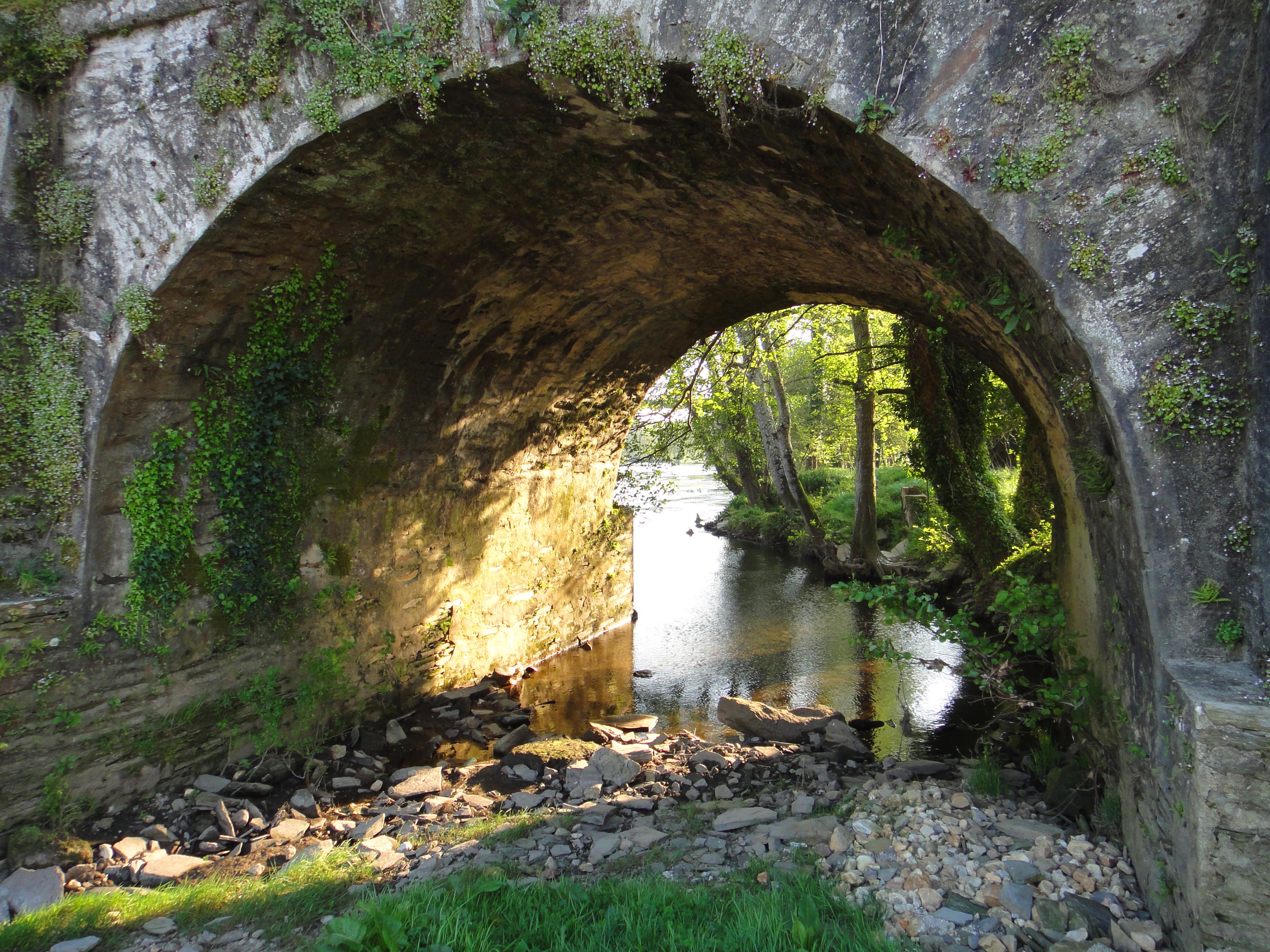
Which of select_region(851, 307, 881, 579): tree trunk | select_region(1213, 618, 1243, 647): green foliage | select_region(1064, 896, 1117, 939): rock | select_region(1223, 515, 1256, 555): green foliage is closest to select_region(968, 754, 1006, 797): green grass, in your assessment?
select_region(1064, 896, 1117, 939): rock

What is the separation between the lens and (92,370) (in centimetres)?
395

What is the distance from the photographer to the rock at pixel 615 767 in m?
4.84

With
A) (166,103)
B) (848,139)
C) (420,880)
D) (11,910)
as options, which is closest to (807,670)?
(420,880)

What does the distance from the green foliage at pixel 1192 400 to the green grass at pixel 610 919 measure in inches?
77.8

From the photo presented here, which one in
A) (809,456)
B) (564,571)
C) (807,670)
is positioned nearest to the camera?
(807,670)

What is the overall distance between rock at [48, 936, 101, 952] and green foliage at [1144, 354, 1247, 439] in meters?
4.30

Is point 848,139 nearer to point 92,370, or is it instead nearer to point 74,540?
point 92,370

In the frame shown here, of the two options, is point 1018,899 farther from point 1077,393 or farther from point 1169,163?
point 1169,163

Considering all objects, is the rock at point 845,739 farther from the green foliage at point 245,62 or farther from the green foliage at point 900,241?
the green foliage at point 245,62

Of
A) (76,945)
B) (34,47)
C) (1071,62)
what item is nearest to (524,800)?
(76,945)

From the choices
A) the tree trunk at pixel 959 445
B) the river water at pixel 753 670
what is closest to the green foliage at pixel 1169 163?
the river water at pixel 753 670

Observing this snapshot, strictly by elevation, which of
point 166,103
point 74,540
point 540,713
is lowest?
point 540,713

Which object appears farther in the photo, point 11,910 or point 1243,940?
point 11,910

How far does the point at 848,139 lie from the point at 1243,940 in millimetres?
3047
